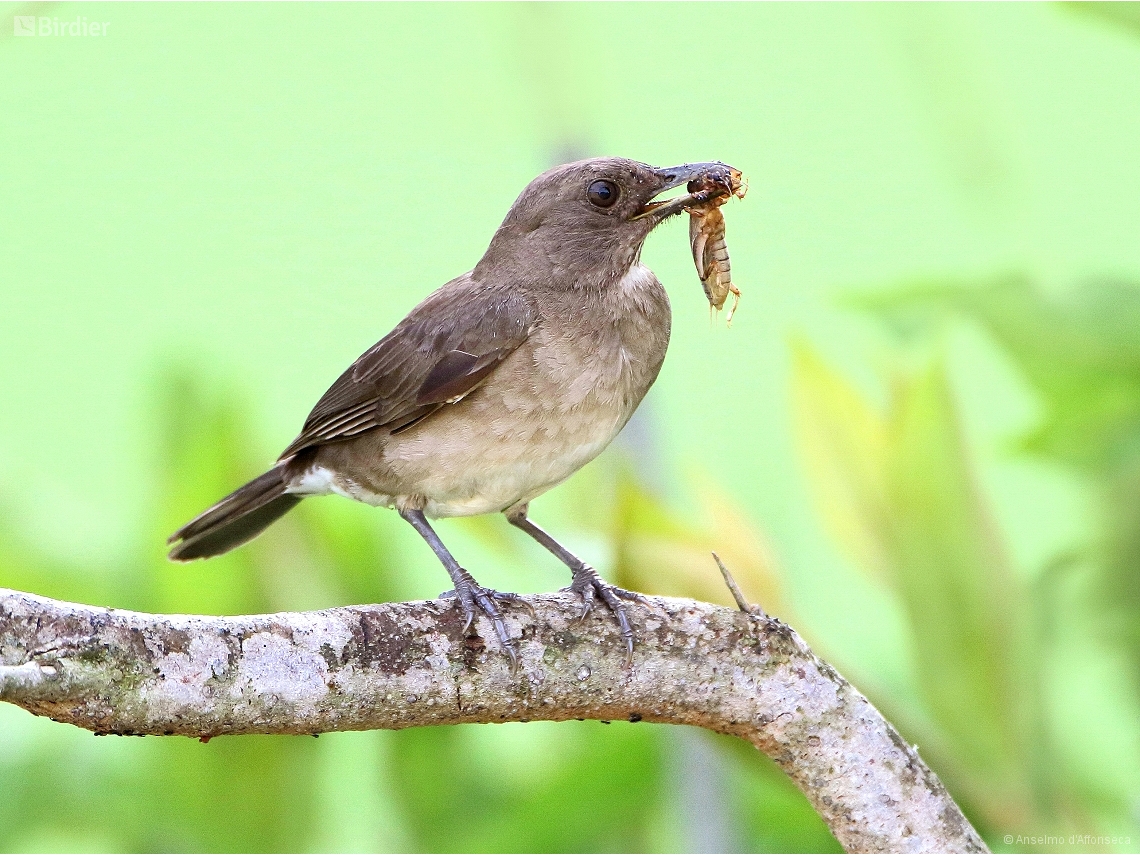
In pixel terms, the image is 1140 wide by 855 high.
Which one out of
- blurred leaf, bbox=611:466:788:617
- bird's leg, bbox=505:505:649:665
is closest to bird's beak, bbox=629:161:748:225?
blurred leaf, bbox=611:466:788:617

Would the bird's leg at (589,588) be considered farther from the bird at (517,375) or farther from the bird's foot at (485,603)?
the bird's foot at (485,603)

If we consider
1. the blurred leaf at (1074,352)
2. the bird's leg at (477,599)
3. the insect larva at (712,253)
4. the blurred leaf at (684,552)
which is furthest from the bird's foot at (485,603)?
A: the blurred leaf at (1074,352)

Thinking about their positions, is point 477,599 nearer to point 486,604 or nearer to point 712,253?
point 486,604

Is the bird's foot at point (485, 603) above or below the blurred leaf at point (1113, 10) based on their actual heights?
below

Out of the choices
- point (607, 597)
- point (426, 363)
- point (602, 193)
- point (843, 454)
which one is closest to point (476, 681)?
point (607, 597)

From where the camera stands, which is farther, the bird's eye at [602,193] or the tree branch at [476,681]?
the bird's eye at [602,193]

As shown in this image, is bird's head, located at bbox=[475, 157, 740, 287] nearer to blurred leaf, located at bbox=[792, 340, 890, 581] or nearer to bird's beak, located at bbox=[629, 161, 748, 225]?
bird's beak, located at bbox=[629, 161, 748, 225]
